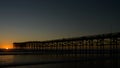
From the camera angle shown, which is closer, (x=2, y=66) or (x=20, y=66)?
(x=2, y=66)

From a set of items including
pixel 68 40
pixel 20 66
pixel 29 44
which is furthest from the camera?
pixel 29 44

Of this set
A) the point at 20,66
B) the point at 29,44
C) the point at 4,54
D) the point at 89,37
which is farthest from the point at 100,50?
the point at 29,44

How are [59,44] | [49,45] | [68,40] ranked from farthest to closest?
[49,45] → [59,44] → [68,40]

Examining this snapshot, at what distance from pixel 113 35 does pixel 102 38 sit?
14.4ft

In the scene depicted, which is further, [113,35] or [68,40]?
[68,40]

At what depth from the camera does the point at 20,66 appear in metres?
20.1

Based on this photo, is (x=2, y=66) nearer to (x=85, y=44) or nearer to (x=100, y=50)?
(x=100, y=50)

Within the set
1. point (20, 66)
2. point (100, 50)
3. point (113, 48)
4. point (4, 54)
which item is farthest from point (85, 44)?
point (20, 66)

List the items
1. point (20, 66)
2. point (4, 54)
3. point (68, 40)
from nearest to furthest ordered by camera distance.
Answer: point (20, 66), point (4, 54), point (68, 40)

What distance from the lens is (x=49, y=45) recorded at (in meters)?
61.1

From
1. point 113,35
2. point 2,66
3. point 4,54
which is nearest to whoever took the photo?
point 2,66

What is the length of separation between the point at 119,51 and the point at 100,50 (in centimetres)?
283

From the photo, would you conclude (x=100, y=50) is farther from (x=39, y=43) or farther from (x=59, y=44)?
(x=39, y=43)

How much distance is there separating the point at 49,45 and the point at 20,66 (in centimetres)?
4094
